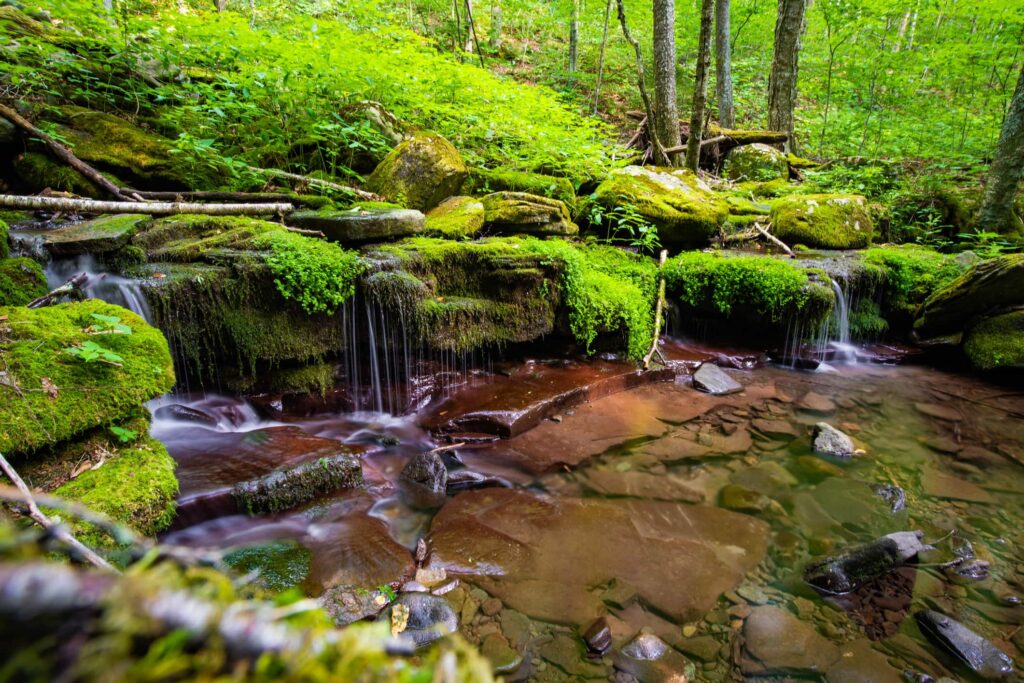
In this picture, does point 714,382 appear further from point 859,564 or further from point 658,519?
point 859,564

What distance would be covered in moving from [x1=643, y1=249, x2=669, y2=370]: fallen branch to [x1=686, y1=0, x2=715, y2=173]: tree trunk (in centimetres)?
340

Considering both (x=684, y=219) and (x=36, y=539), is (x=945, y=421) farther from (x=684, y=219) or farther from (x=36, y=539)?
(x=36, y=539)

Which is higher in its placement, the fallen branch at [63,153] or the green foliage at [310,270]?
the fallen branch at [63,153]

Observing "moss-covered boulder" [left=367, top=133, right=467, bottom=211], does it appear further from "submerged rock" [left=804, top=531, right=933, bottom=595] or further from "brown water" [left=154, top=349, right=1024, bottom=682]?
"submerged rock" [left=804, top=531, right=933, bottom=595]

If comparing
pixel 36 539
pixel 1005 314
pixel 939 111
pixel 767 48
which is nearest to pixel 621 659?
pixel 36 539

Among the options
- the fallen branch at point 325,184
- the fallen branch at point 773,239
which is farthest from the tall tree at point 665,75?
the fallen branch at point 325,184

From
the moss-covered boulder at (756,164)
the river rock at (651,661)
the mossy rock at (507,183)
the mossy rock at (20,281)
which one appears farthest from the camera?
the moss-covered boulder at (756,164)

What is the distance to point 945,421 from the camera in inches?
239

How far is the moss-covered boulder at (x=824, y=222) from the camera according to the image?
959 centimetres

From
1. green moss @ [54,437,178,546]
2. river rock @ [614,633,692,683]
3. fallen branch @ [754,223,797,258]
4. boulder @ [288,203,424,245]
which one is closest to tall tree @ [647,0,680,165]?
fallen branch @ [754,223,797,258]

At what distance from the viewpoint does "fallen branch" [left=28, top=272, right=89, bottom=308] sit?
3.85 metres

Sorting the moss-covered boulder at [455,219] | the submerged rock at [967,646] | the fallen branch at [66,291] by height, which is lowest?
the submerged rock at [967,646]

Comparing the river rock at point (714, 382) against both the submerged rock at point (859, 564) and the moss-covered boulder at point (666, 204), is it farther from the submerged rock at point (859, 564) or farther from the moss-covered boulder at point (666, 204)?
the submerged rock at point (859, 564)

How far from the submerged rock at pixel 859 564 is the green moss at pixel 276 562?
351 cm
